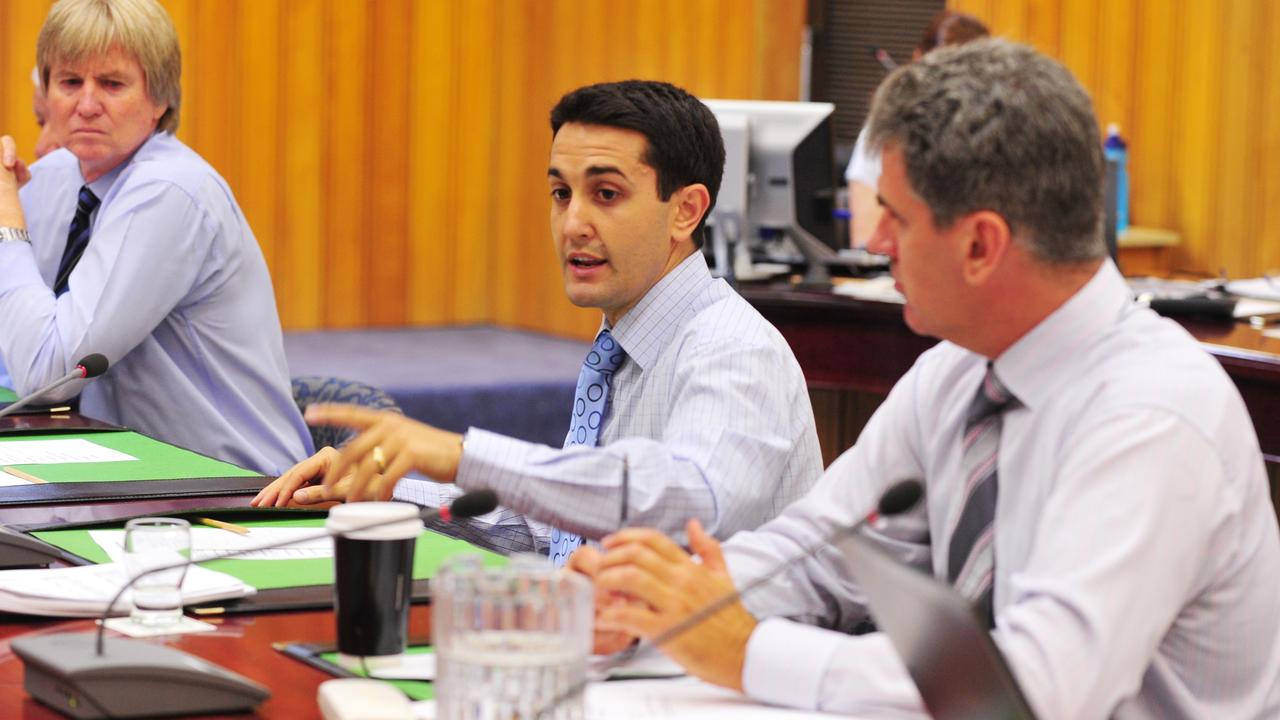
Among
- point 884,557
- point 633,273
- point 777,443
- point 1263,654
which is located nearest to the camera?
point 884,557

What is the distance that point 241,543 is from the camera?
183 centimetres

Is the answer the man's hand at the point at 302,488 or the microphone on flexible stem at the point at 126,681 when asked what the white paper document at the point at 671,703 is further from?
the man's hand at the point at 302,488

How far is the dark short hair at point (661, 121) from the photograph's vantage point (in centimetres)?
205

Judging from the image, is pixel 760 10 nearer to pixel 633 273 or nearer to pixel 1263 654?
pixel 633 273

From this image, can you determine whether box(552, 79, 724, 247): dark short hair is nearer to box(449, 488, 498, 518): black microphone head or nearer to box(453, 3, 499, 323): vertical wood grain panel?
box(449, 488, 498, 518): black microphone head

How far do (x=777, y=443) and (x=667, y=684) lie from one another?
1.66ft

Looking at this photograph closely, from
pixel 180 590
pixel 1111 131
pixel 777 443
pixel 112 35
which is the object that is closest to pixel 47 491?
pixel 180 590

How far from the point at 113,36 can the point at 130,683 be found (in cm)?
198

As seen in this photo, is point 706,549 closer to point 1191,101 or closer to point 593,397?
point 593,397

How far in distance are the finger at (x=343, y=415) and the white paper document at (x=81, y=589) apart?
0.70ft

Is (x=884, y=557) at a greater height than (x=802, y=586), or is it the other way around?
(x=884, y=557)

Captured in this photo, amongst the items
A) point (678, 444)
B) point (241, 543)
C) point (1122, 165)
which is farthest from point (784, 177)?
point (241, 543)

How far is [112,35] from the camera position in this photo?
2.95 meters

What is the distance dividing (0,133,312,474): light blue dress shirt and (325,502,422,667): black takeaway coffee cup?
151cm
